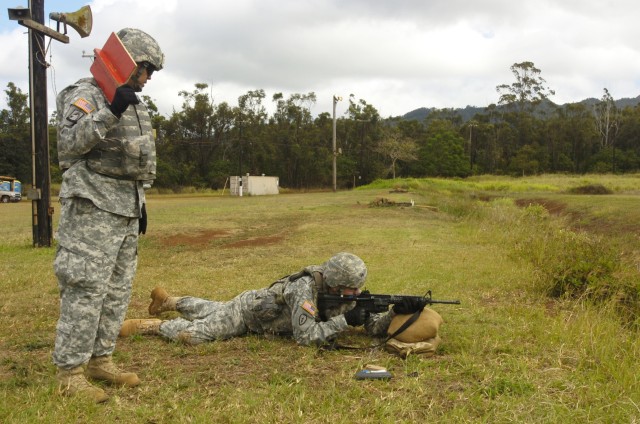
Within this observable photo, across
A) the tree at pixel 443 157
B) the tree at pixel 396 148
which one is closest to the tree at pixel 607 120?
the tree at pixel 443 157

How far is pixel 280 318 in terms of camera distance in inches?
174

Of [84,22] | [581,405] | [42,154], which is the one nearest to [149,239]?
[42,154]

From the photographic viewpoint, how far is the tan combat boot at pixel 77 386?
3.02 metres

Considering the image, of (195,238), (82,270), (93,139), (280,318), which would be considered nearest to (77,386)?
(82,270)

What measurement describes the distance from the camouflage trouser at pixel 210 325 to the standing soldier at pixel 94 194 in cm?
97

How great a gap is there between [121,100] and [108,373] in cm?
162

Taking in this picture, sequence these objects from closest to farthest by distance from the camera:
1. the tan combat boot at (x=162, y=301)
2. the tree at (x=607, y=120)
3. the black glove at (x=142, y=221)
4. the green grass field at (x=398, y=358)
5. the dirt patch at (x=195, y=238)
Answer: the green grass field at (x=398, y=358), the black glove at (x=142, y=221), the tan combat boot at (x=162, y=301), the dirt patch at (x=195, y=238), the tree at (x=607, y=120)

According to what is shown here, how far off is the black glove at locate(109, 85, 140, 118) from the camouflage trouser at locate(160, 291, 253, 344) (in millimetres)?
1946

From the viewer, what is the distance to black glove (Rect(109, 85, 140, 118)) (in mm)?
2941

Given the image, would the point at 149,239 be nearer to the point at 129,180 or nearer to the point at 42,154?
the point at 42,154

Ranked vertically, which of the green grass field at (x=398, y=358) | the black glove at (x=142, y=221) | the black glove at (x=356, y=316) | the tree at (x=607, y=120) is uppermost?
the tree at (x=607, y=120)

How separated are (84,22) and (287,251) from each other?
5.12 m

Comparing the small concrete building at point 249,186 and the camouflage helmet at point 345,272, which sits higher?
the small concrete building at point 249,186

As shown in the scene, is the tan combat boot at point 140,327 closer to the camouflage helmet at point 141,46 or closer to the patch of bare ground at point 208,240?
the camouflage helmet at point 141,46
